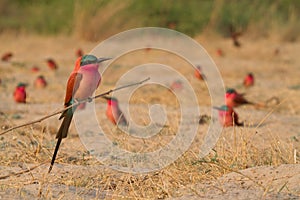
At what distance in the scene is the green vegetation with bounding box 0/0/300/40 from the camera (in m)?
14.4

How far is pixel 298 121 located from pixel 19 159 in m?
3.38

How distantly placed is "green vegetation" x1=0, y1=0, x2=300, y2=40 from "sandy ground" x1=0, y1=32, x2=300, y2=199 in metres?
0.48

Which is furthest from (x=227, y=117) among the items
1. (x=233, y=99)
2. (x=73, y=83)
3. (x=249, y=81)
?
(x=249, y=81)

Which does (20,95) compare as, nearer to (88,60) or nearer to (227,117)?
(227,117)

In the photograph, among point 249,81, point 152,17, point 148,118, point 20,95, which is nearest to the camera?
point 148,118

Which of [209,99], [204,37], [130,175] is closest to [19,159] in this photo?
[130,175]

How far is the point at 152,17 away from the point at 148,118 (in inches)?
380

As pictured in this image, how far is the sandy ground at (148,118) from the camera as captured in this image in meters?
3.60

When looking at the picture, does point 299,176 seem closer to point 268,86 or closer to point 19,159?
point 19,159

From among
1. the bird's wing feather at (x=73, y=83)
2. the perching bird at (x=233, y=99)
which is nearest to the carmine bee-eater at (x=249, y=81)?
the perching bird at (x=233, y=99)

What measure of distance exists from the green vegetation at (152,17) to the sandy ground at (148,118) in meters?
0.48

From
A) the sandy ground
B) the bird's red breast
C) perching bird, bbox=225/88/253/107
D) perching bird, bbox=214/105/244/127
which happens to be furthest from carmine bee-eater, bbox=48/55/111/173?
the bird's red breast

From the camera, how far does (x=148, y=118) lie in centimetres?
628

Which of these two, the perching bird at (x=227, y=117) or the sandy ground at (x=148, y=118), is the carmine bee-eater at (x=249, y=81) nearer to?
the sandy ground at (x=148, y=118)
